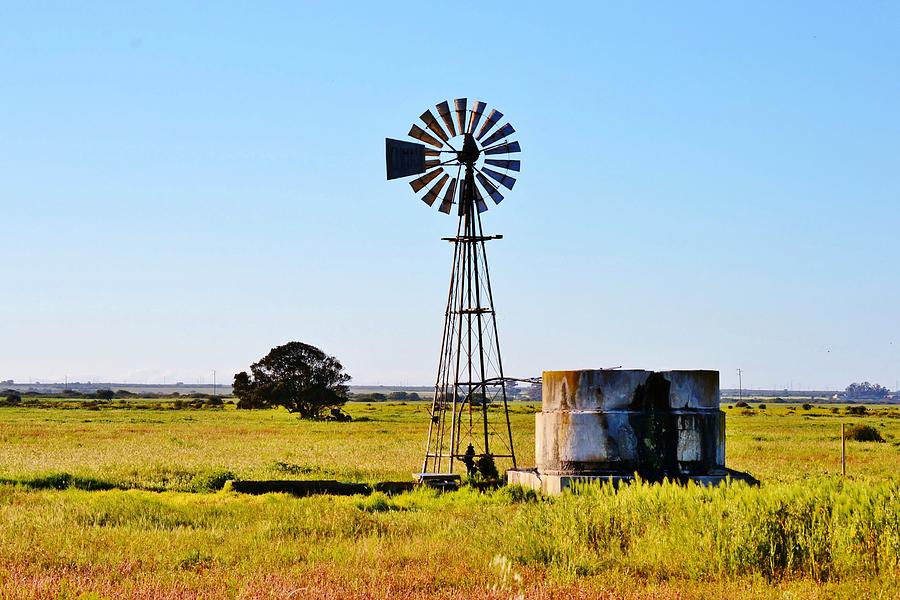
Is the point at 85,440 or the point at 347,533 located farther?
the point at 85,440

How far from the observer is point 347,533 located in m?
15.4

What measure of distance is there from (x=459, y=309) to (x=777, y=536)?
13221mm

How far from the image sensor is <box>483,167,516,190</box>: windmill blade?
26.1 meters

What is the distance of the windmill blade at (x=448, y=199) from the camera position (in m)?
26.1

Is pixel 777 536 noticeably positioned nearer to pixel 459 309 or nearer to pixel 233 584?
pixel 233 584

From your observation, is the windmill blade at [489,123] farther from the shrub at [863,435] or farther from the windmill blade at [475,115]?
the shrub at [863,435]

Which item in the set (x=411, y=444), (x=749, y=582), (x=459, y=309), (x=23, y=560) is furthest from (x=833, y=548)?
(x=411, y=444)

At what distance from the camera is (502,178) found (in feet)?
85.9

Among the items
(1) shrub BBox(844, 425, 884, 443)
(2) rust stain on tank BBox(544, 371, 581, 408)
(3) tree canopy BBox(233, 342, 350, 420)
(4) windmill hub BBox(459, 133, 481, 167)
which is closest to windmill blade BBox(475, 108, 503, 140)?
(4) windmill hub BBox(459, 133, 481, 167)

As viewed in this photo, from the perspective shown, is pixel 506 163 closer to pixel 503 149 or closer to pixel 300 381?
pixel 503 149

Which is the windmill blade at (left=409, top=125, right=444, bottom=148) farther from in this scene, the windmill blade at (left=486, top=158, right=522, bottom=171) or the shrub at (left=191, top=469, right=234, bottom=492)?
the shrub at (left=191, top=469, right=234, bottom=492)

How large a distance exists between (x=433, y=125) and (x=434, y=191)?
1614 mm

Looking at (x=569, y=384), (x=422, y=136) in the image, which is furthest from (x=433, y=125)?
(x=569, y=384)

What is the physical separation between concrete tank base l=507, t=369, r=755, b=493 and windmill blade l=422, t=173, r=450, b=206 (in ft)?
23.6
